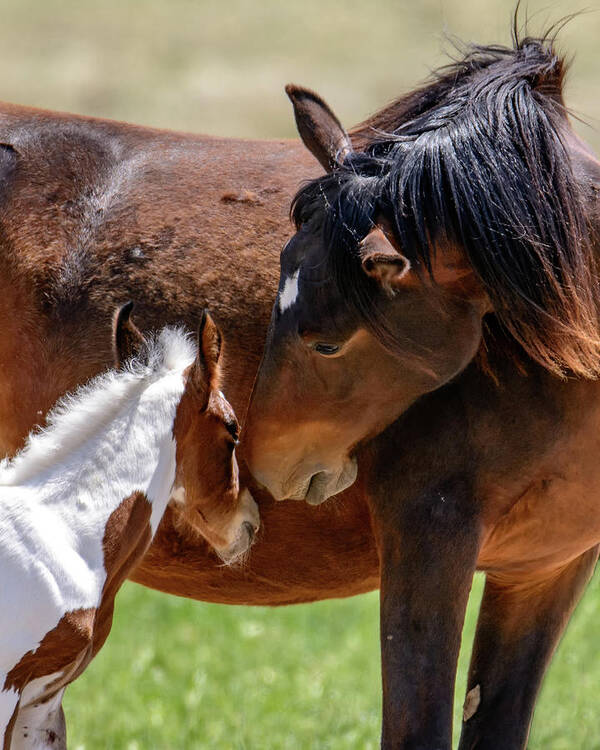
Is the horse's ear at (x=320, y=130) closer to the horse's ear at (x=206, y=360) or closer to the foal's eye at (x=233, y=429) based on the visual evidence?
the horse's ear at (x=206, y=360)

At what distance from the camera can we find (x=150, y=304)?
353 cm

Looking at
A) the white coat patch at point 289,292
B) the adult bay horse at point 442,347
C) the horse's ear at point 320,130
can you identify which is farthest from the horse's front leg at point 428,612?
the horse's ear at point 320,130

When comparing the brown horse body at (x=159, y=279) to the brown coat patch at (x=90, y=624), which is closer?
the brown coat patch at (x=90, y=624)

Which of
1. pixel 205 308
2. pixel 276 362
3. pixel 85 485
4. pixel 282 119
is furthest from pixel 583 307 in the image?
pixel 282 119

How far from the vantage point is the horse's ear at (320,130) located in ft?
10.8

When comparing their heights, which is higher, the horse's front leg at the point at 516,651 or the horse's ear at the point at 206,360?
the horse's ear at the point at 206,360

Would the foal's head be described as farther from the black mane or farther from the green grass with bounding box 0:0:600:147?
the green grass with bounding box 0:0:600:147

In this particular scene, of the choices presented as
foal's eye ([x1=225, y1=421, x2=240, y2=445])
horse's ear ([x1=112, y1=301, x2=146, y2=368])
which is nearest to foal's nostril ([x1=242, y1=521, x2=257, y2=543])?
foal's eye ([x1=225, y1=421, x2=240, y2=445])

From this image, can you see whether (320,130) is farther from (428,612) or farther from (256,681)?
(256,681)

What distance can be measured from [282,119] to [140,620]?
16.6 metres

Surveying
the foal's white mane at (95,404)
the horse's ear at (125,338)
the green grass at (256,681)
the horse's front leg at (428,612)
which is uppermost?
the horse's ear at (125,338)

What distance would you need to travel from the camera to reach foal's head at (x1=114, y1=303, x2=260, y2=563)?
125 inches

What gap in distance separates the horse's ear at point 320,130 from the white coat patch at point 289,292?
353 millimetres

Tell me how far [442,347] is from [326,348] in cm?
29
